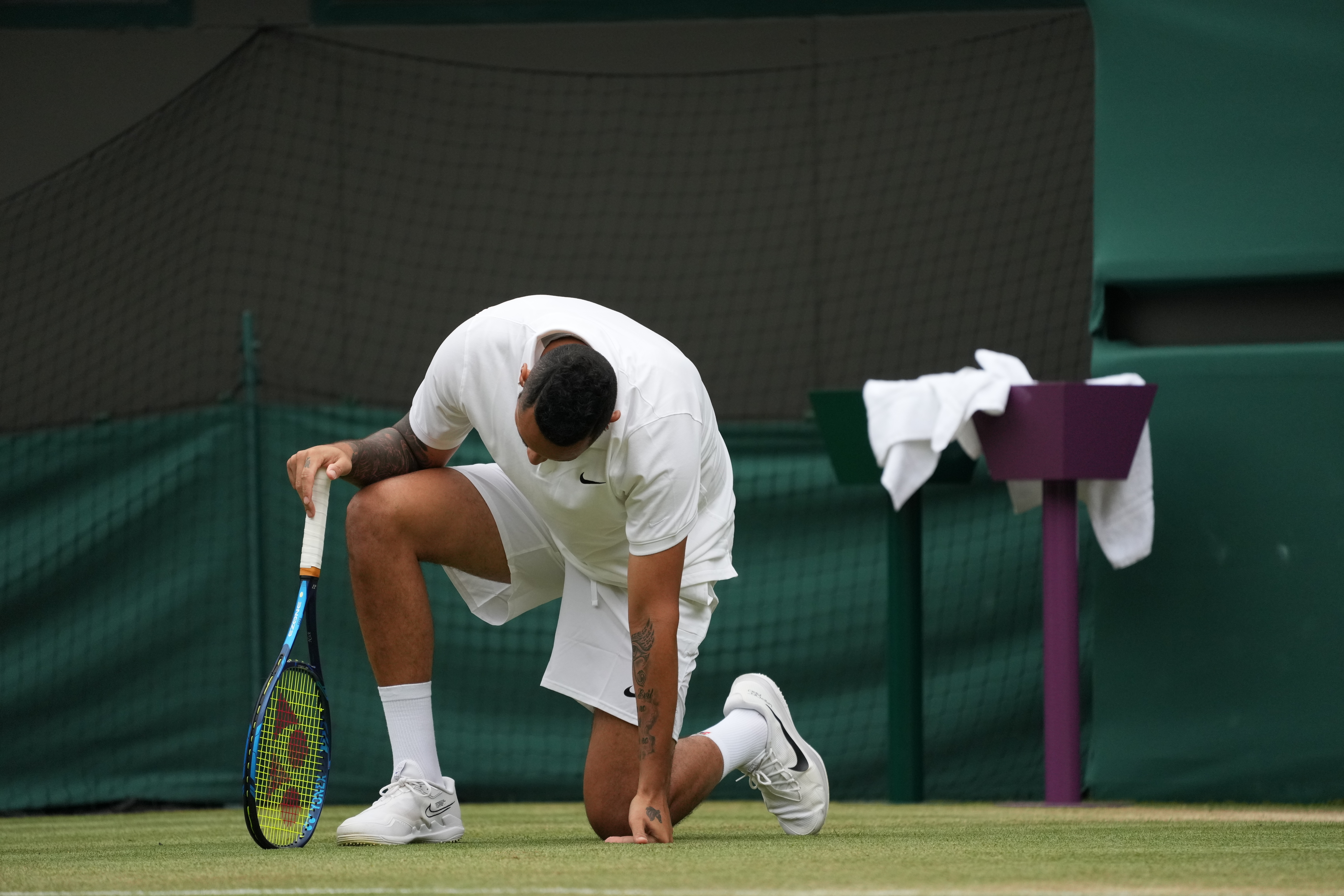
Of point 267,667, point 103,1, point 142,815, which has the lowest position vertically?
point 142,815

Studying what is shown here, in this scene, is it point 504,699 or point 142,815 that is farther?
point 504,699

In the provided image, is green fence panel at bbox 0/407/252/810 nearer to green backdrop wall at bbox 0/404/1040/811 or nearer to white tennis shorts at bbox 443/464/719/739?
green backdrop wall at bbox 0/404/1040/811

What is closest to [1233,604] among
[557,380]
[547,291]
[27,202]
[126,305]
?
[557,380]

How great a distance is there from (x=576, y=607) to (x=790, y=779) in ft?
1.99

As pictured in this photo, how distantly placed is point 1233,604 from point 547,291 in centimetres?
308

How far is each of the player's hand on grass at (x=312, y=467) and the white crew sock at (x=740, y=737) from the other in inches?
38.1

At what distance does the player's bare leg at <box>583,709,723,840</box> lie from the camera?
135 inches

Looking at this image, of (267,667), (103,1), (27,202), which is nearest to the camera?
(267,667)

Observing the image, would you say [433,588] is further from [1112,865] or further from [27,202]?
[1112,865]

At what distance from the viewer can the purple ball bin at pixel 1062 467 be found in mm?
4449

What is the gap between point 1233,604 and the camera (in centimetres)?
468

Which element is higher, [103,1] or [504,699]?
[103,1]

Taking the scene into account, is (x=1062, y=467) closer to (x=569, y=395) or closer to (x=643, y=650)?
(x=643, y=650)

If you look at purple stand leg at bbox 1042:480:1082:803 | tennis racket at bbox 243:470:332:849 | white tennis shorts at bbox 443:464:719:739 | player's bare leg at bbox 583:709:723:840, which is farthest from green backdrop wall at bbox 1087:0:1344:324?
tennis racket at bbox 243:470:332:849
